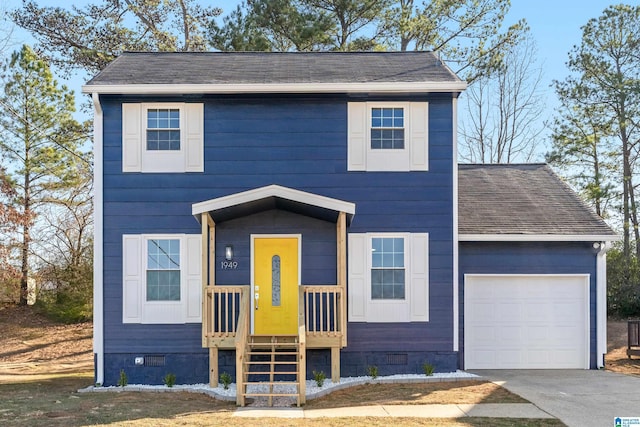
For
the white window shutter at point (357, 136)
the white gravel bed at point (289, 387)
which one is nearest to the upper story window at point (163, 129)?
the white window shutter at point (357, 136)

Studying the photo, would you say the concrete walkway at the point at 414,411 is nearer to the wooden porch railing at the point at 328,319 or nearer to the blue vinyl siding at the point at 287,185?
the wooden porch railing at the point at 328,319

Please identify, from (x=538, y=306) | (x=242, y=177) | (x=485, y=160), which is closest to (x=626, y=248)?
(x=485, y=160)

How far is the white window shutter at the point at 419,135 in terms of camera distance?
11.5m

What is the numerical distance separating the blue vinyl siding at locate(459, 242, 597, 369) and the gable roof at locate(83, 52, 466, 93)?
3164 millimetres

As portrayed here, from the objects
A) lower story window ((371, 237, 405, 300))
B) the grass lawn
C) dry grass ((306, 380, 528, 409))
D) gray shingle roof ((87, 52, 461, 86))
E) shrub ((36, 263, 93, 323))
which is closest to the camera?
the grass lawn

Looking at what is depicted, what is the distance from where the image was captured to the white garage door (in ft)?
40.6

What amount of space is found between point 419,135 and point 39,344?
13.2 m

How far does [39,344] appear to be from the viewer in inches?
739

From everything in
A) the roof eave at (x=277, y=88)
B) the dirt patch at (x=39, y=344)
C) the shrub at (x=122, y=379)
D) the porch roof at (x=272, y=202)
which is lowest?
the dirt patch at (x=39, y=344)

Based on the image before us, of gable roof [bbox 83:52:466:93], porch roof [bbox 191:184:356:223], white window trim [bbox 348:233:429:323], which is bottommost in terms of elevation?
white window trim [bbox 348:233:429:323]

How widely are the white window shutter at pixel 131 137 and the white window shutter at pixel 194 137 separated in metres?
0.80

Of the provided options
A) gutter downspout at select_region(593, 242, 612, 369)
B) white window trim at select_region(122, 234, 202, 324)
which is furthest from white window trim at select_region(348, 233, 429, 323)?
gutter downspout at select_region(593, 242, 612, 369)

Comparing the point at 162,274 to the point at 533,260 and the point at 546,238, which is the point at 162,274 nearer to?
the point at 533,260

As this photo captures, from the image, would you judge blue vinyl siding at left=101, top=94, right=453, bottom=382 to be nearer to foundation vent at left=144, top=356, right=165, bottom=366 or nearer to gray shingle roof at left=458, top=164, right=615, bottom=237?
foundation vent at left=144, top=356, right=165, bottom=366
